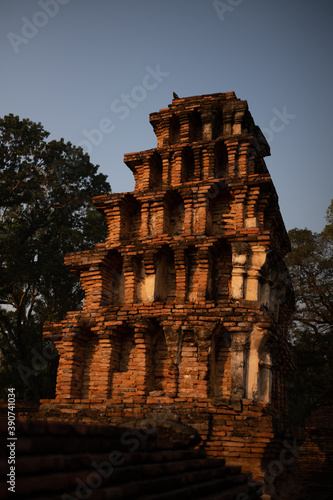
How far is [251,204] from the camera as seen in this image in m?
11.8

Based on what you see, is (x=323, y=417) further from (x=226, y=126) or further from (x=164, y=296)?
(x=226, y=126)

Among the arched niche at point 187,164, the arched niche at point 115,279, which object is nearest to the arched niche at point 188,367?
the arched niche at point 115,279

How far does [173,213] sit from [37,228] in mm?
13006

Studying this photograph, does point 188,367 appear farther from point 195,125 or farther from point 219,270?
point 195,125

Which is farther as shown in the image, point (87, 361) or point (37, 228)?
point (37, 228)

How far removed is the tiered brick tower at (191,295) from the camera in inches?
398

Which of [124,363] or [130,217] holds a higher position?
[130,217]

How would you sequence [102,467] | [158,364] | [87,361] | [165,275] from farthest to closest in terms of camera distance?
[165,275]
[87,361]
[158,364]
[102,467]

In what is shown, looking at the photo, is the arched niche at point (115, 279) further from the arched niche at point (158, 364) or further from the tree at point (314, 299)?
the tree at point (314, 299)

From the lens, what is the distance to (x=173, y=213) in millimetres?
12891

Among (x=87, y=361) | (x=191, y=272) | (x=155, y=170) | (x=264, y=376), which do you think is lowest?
(x=264, y=376)

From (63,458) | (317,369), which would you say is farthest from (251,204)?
(317,369)

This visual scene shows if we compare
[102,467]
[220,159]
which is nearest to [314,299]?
[220,159]

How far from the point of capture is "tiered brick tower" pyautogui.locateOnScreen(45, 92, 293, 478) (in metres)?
10.1
